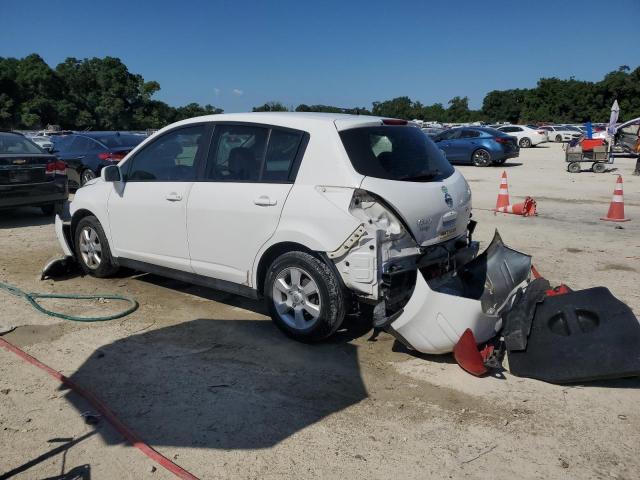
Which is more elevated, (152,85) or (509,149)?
(152,85)

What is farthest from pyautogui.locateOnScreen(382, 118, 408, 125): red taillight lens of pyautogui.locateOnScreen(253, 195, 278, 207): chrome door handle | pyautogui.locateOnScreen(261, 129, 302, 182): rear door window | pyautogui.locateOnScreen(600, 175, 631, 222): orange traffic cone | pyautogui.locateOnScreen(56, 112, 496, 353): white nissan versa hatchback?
pyautogui.locateOnScreen(600, 175, 631, 222): orange traffic cone

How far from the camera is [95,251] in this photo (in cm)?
609

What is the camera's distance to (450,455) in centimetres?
294

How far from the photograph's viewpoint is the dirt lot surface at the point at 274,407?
113 inches

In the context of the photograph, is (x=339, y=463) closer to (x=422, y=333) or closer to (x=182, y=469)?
(x=182, y=469)

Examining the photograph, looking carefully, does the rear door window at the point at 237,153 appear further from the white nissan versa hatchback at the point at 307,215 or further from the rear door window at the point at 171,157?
the rear door window at the point at 171,157

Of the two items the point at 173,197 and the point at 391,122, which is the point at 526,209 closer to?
the point at 391,122

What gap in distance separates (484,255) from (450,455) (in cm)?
235

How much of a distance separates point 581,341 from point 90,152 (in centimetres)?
1243

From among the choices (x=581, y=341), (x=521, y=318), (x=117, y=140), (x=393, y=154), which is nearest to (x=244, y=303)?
(x=393, y=154)

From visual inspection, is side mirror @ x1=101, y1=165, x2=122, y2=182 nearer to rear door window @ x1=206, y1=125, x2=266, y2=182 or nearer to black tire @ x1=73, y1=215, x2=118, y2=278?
black tire @ x1=73, y1=215, x2=118, y2=278

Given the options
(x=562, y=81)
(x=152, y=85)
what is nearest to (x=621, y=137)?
(x=152, y=85)

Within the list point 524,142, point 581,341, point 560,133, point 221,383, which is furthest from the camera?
point 560,133

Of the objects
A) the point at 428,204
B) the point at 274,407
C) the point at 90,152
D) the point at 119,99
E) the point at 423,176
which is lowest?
the point at 274,407
